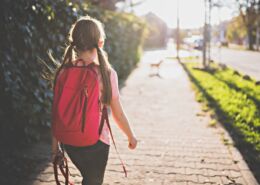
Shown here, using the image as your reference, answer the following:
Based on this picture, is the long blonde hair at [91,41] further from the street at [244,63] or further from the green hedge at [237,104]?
the street at [244,63]

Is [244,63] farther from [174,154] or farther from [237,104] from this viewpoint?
[174,154]

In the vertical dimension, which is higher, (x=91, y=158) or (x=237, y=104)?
(x=91, y=158)

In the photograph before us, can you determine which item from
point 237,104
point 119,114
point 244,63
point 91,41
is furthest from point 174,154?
point 244,63

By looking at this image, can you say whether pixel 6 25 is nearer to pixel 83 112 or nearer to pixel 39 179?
pixel 39 179

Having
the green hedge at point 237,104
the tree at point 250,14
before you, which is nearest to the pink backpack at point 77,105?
the green hedge at point 237,104

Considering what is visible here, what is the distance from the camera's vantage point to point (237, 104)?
8859mm

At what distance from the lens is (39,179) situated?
4.38m

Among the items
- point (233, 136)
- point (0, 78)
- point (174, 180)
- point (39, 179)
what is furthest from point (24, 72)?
point (233, 136)

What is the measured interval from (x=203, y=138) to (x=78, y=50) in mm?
4396

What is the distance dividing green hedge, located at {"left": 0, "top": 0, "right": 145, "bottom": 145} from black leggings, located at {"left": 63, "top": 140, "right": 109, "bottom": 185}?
88.0 inches

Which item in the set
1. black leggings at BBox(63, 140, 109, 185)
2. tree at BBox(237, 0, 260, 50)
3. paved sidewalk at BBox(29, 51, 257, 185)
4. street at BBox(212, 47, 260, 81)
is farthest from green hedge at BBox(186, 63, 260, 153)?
tree at BBox(237, 0, 260, 50)

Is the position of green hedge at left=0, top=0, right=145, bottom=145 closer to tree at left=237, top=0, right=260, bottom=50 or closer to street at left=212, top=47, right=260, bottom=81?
street at left=212, top=47, right=260, bottom=81

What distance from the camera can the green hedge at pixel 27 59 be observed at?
466 centimetres

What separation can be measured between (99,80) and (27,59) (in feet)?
10.1
